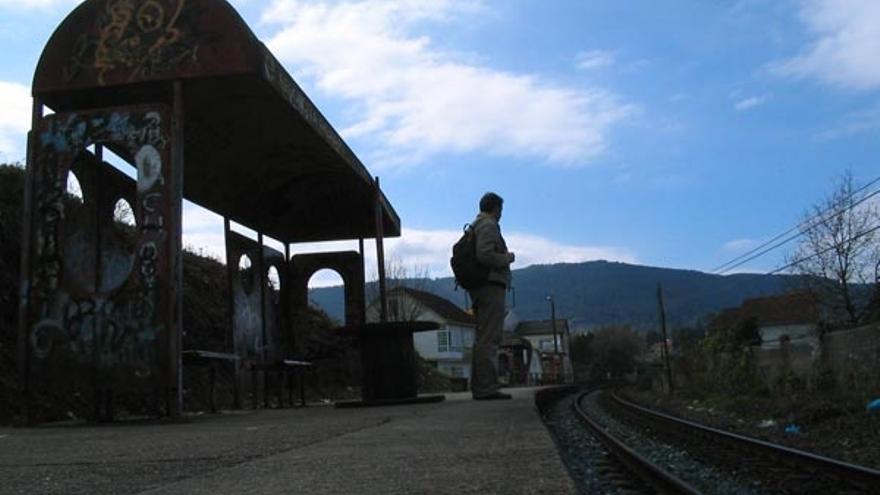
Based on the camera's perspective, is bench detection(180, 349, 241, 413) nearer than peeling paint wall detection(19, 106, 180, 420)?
No

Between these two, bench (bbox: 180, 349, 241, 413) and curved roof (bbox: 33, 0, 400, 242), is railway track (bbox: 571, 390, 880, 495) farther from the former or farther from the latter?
curved roof (bbox: 33, 0, 400, 242)

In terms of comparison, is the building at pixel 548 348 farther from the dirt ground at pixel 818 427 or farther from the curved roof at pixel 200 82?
the curved roof at pixel 200 82

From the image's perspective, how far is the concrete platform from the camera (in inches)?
142

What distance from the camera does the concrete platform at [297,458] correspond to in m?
3.60

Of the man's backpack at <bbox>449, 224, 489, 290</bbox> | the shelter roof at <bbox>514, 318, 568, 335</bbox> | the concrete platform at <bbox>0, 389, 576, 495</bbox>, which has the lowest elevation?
the concrete platform at <bbox>0, 389, 576, 495</bbox>

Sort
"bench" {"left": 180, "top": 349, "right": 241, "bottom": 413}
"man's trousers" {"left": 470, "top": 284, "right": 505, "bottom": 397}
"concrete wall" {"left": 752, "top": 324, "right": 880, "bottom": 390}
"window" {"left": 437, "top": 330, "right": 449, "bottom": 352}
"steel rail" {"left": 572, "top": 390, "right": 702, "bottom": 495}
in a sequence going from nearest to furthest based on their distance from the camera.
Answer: "steel rail" {"left": 572, "top": 390, "right": 702, "bottom": 495} < "bench" {"left": 180, "top": 349, "right": 241, "bottom": 413} < "man's trousers" {"left": 470, "top": 284, "right": 505, "bottom": 397} < "concrete wall" {"left": 752, "top": 324, "right": 880, "bottom": 390} < "window" {"left": 437, "top": 330, "right": 449, "bottom": 352}

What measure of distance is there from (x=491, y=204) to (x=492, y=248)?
624mm

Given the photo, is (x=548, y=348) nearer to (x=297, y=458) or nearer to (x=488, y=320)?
(x=488, y=320)

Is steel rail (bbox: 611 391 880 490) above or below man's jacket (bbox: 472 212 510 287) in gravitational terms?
below

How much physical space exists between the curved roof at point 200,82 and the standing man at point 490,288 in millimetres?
2162

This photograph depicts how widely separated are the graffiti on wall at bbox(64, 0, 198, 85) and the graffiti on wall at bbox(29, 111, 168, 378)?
1.45ft

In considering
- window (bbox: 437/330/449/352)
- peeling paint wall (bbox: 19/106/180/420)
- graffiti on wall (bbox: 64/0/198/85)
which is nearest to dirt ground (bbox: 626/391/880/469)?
peeling paint wall (bbox: 19/106/180/420)

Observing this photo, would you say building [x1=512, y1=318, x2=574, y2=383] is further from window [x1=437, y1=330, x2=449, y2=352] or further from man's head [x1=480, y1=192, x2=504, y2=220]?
man's head [x1=480, y1=192, x2=504, y2=220]

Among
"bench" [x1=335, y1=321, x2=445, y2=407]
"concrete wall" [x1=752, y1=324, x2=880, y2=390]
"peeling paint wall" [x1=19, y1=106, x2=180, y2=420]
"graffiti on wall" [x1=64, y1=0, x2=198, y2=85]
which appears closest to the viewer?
"peeling paint wall" [x1=19, y1=106, x2=180, y2=420]
